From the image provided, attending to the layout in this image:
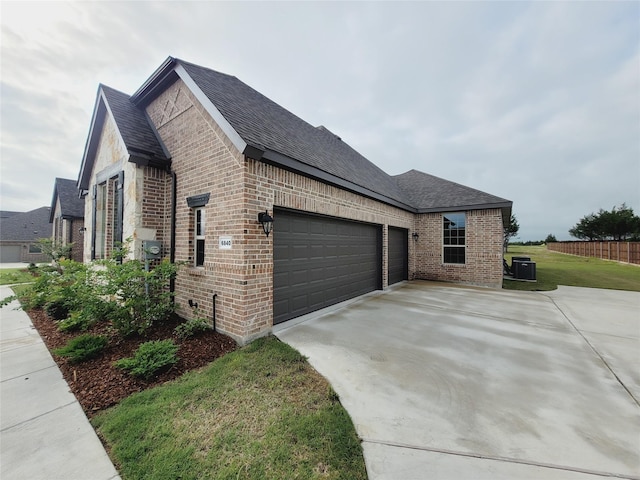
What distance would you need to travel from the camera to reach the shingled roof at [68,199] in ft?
53.9

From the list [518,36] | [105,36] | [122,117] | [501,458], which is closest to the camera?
[501,458]

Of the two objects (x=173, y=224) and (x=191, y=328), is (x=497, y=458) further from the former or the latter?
(x=173, y=224)

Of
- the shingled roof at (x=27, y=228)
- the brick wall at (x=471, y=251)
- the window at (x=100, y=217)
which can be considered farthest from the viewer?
the shingled roof at (x=27, y=228)

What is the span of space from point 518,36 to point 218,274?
479 inches

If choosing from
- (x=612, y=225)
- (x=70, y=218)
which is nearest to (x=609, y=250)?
(x=612, y=225)

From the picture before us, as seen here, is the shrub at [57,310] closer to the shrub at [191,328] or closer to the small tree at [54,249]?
the shrub at [191,328]

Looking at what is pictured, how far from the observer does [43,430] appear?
2.57 meters

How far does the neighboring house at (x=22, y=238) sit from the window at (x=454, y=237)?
37951 mm

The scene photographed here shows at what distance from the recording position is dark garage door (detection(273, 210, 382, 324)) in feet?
18.0

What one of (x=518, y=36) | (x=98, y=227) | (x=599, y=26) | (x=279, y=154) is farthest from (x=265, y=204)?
(x=599, y=26)

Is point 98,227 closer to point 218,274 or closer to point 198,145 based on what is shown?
point 198,145

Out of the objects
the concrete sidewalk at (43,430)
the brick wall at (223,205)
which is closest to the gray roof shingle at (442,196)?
the brick wall at (223,205)

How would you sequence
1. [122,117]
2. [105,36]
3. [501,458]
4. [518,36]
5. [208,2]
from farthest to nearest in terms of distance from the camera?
[518,36], [208,2], [105,36], [122,117], [501,458]

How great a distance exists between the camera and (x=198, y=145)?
550cm
